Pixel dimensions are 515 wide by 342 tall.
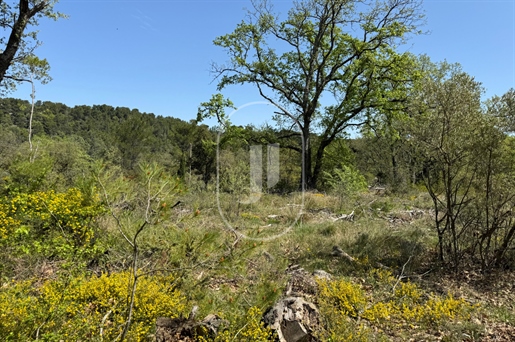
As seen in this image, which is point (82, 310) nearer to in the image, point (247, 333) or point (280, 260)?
point (247, 333)

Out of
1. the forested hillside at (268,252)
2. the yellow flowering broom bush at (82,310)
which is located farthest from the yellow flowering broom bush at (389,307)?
the yellow flowering broom bush at (82,310)

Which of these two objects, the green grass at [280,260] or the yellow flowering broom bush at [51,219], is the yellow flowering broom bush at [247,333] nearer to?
the green grass at [280,260]

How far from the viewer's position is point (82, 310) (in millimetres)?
2857

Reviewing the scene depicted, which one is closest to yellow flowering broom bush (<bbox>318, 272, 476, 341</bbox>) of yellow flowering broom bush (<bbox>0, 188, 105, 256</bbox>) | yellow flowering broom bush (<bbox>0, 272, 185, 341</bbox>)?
yellow flowering broom bush (<bbox>0, 272, 185, 341</bbox>)

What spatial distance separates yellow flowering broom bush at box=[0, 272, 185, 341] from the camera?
2461 millimetres

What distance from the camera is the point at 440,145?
4738mm

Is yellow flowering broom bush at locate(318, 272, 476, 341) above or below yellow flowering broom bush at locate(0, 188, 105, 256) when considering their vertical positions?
below

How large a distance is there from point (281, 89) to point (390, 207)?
27.6 ft

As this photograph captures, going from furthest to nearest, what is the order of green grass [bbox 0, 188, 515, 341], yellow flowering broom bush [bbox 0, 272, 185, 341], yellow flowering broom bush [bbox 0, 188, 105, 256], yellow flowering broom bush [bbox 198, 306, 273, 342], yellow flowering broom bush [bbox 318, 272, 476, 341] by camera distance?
yellow flowering broom bush [bbox 0, 188, 105, 256] < yellow flowering broom bush [bbox 318, 272, 476, 341] < green grass [bbox 0, 188, 515, 341] < yellow flowering broom bush [bbox 198, 306, 273, 342] < yellow flowering broom bush [bbox 0, 272, 185, 341]

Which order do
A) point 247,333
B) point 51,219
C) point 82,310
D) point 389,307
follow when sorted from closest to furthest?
point 247,333
point 82,310
point 389,307
point 51,219

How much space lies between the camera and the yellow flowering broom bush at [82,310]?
2.46 meters

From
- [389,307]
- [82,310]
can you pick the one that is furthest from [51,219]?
[389,307]

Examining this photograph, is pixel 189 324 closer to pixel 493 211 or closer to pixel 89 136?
pixel 493 211

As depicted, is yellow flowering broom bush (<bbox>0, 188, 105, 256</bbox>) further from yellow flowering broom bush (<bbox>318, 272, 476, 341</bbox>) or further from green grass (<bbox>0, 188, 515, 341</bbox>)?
yellow flowering broom bush (<bbox>318, 272, 476, 341</bbox>)
